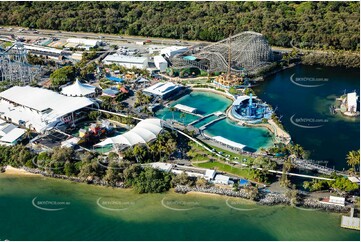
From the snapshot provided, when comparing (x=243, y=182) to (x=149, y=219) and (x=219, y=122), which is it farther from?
(x=219, y=122)

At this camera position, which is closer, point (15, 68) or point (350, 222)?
point (350, 222)

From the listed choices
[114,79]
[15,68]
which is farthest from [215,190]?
[15,68]

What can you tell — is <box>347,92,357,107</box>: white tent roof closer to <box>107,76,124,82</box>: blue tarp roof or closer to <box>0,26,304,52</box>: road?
<box>0,26,304,52</box>: road

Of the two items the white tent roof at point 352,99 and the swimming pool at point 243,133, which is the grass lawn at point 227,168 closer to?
the swimming pool at point 243,133

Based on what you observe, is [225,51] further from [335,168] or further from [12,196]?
[12,196]

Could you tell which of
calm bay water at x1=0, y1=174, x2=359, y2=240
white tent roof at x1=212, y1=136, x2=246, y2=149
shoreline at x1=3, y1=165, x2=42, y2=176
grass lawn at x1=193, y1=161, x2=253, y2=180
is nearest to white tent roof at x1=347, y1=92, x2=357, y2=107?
white tent roof at x1=212, y1=136, x2=246, y2=149

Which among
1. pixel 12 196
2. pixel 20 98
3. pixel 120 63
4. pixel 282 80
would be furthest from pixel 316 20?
pixel 12 196
